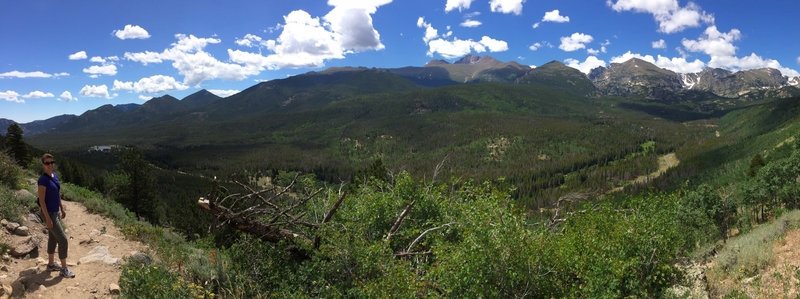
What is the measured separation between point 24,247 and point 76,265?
1.52m

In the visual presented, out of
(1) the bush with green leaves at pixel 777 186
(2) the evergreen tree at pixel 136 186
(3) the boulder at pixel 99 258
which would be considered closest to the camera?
(3) the boulder at pixel 99 258

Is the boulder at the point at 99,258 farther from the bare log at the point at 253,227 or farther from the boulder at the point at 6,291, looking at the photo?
the bare log at the point at 253,227

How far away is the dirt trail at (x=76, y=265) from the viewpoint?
35.9 feet

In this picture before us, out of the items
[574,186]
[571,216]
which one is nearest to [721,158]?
[574,186]

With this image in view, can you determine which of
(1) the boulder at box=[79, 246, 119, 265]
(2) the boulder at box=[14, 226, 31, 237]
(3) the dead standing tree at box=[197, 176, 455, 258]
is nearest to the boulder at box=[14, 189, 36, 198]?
(2) the boulder at box=[14, 226, 31, 237]

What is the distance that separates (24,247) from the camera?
1274 centimetres

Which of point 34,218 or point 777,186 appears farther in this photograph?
point 777,186

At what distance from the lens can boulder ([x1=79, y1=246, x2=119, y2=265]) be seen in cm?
1350

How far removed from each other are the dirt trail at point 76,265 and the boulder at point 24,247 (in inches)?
6.8

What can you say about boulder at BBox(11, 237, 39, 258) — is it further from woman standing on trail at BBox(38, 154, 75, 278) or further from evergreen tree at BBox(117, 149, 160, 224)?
evergreen tree at BBox(117, 149, 160, 224)

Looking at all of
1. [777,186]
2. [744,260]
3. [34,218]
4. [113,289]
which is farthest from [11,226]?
[777,186]

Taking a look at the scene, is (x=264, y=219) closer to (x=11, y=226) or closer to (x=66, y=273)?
(x=66, y=273)

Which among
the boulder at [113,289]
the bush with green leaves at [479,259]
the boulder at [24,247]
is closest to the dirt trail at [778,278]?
the bush with green leaves at [479,259]

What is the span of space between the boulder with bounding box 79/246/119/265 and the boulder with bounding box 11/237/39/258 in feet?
4.28
